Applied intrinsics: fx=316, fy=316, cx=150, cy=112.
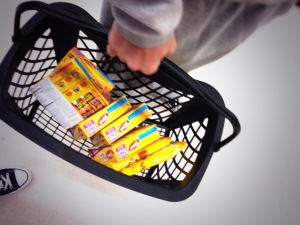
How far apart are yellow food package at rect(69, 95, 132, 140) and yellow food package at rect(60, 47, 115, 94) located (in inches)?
1.7

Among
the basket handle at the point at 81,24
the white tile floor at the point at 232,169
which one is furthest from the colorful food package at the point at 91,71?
the white tile floor at the point at 232,169

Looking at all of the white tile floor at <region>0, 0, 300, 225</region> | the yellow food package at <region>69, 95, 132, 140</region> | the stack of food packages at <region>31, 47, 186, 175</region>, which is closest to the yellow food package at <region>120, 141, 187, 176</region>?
the stack of food packages at <region>31, 47, 186, 175</region>

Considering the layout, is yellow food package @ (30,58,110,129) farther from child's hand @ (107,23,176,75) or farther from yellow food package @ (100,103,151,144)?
child's hand @ (107,23,176,75)

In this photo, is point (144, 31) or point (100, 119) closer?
point (144, 31)

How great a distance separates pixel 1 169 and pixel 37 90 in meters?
0.30

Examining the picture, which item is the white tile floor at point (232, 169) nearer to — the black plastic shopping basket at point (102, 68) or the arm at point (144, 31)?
the black plastic shopping basket at point (102, 68)

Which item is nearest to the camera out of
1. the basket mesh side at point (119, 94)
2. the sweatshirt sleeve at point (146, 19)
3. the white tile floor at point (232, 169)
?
the sweatshirt sleeve at point (146, 19)

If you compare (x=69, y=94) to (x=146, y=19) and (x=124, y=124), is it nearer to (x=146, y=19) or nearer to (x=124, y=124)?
(x=124, y=124)

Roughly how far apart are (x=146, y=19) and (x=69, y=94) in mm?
277

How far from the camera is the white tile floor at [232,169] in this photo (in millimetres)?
803

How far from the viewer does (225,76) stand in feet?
3.50

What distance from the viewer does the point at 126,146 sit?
64 cm

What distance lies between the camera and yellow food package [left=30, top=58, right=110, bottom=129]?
1.98 ft

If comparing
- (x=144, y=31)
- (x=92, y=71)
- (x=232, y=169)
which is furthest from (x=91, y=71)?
(x=232, y=169)
